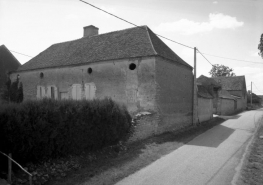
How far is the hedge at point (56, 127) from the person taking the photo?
19.2 ft

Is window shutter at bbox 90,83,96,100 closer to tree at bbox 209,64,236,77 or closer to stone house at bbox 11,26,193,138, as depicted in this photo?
stone house at bbox 11,26,193,138

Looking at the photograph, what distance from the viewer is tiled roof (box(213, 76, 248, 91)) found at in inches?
1827

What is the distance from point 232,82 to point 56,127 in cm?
4944

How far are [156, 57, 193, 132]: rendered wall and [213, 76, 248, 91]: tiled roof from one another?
110 feet

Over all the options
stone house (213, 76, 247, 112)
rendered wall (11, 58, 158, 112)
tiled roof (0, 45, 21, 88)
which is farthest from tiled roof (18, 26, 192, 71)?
stone house (213, 76, 247, 112)

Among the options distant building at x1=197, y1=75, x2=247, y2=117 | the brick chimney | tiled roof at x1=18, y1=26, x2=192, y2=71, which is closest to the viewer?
tiled roof at x1=18, y1=26, x2=192, y2=71

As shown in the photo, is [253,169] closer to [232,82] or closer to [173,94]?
[173,94]

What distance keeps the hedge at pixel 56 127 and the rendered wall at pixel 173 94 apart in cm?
434

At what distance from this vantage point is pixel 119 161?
773 centimetres

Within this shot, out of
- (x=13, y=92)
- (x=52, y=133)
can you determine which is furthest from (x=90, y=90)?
(x=13, y=92)

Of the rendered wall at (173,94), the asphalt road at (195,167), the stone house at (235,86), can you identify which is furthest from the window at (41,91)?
the stone house at (235,86)

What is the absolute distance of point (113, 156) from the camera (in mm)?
8469

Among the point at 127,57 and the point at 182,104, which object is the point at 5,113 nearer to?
the point at 127,57

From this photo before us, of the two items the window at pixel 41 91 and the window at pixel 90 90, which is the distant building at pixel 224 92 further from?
the window at pixel 41 91
